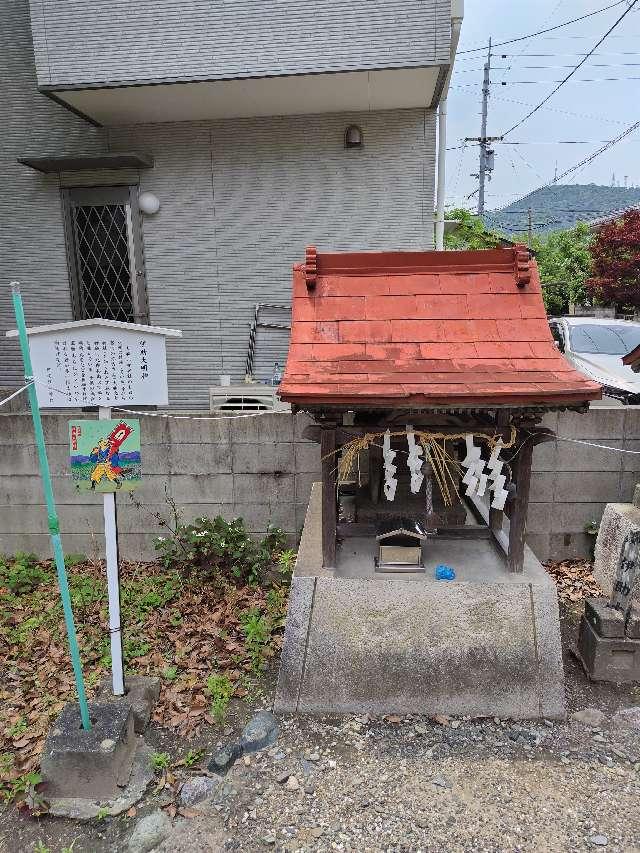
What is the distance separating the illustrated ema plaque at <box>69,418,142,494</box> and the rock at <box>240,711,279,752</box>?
6.77 feet

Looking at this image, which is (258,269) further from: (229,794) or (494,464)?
(229,794)

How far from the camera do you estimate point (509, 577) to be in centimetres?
462

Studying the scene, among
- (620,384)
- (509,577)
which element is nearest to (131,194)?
(509,577)

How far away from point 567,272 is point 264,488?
28571mm

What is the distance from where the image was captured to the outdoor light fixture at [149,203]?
28.9ft

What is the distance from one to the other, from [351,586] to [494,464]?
5.15ft

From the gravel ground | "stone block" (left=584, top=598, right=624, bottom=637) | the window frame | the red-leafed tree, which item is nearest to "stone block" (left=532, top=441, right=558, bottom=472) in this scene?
"stone block" (left=584, top=598, right=624, bottom=637)

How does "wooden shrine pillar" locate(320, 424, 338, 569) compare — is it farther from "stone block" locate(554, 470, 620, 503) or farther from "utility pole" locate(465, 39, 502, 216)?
"utility pole" locate(465, 39, 502, 216)

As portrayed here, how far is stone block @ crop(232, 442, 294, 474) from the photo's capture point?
6.41m

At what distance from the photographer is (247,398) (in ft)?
26.9

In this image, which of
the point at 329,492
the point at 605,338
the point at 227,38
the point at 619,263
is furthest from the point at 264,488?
the point at 619,263

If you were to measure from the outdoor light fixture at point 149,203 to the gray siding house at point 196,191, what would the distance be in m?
0.08

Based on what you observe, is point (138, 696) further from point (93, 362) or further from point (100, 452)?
point (93, 362)

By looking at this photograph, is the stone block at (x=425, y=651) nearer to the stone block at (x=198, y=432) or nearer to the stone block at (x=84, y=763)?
the stone block at (x=84, y=763)
